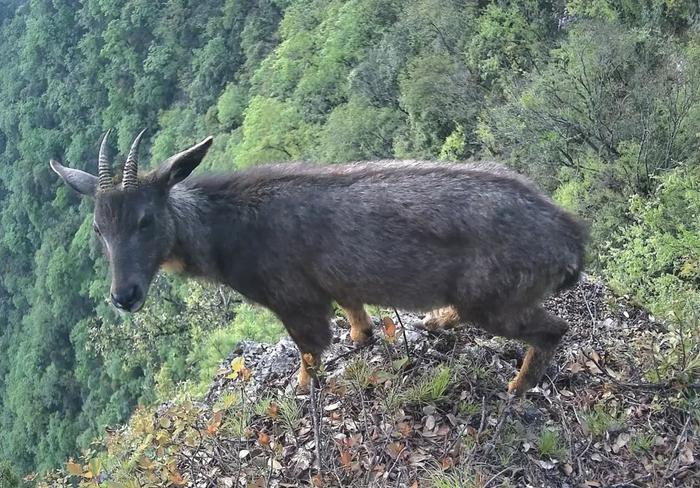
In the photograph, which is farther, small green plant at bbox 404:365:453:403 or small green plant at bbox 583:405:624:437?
small green plant at bbox 404:365:453:403

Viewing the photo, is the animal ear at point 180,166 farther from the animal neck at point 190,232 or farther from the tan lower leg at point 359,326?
the tan lower leg at point 359,326

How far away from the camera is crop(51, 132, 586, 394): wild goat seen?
19.1 ft

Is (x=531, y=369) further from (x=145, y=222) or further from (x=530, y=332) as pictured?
(x=145, y=222)

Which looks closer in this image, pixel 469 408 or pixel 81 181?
pixel 469 408

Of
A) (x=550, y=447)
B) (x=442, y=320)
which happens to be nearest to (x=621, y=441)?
(x=550, y=447)

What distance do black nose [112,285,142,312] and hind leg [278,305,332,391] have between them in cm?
137

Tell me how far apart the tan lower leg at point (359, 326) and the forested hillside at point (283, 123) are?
3046 millimetres

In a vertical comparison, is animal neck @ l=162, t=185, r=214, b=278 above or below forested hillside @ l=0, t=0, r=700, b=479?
above

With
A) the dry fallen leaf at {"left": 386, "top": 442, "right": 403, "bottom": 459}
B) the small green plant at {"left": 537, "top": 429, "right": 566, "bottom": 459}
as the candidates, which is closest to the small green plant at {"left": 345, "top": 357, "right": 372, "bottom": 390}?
the dry fallen leaf at {"left": 386, "top": 442, "right": 403, "bottom": 459}

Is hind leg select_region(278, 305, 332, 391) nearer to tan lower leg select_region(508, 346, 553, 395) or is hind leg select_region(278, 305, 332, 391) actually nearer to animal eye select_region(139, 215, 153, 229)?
animal eye select_region(139, 215, 153, 229)

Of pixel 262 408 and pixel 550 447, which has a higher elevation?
pixel 550 447

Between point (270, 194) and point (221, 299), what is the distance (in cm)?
1823

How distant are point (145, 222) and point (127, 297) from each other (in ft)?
2.41

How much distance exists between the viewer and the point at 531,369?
6336mm
